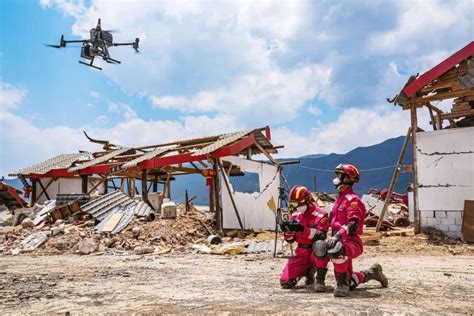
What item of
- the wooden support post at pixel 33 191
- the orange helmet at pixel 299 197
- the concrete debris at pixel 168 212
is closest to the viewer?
the orange helmet at pixel 299 197

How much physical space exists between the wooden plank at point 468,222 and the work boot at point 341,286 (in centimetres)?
830

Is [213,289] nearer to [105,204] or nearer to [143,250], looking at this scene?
[143,250]

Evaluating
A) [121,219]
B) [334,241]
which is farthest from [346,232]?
[121,219]

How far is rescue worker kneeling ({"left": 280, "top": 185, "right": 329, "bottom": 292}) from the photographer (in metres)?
5.86

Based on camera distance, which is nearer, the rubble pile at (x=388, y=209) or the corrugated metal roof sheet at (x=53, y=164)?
the rubble pile at (x=388, y=209)

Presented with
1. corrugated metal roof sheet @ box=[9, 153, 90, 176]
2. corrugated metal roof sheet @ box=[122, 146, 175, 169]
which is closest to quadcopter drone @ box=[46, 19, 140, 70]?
corrugated metal roof sheet @ box=[9, 153, 90, 176]

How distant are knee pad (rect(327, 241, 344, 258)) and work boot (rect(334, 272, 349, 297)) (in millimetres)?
248

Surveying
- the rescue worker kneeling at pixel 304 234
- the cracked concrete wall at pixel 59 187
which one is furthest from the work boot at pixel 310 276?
the cracked concrete wall at pixel 59 187

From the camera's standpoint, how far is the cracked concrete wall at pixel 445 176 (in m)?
12.4

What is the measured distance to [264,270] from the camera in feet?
27.0

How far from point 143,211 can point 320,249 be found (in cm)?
1143

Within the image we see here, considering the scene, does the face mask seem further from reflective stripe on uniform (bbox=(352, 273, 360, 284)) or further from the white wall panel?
the white wall panel

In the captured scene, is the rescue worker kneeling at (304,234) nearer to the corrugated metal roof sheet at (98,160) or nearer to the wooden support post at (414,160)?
the wooden support post at (414,160)

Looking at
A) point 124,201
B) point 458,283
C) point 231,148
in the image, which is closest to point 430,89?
point 231,148
